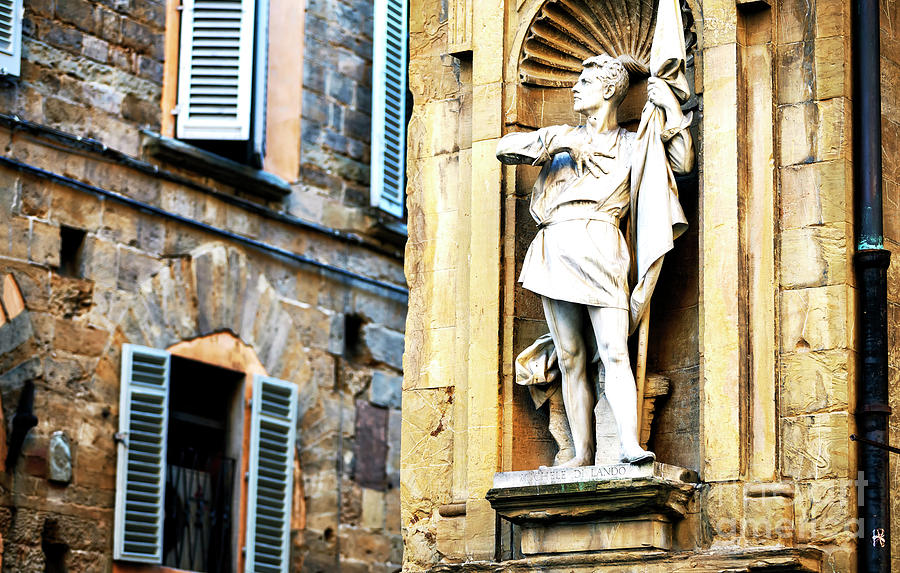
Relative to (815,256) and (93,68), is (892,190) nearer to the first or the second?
(815,256)

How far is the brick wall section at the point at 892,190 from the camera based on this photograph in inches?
432

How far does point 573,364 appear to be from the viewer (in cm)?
1150

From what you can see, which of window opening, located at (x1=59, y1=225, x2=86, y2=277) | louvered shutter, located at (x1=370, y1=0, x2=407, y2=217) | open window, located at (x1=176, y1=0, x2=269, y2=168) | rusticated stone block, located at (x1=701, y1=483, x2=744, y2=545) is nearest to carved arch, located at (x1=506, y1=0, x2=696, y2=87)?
rusticated stone block, located at (x1=701, y1=483, x2=744, y2=545)

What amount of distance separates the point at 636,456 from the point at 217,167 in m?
7.97

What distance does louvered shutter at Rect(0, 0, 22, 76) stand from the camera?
54.4 ft

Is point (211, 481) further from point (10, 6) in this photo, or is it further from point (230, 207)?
point (10, 6)

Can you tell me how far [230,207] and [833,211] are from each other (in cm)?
822

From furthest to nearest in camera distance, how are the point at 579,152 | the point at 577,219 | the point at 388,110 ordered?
the point at 388,110 → the point at 579,152 → the point at 577,219

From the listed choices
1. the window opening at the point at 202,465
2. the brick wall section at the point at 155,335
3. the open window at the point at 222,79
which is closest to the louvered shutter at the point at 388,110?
the brick wall section at the point at 155,335

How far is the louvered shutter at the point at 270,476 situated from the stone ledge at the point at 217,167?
5.28 ft

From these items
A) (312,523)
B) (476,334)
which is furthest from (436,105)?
(312,523)

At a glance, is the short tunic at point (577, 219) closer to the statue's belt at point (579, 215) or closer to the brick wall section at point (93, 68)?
the statue's belt at point (579, 215)

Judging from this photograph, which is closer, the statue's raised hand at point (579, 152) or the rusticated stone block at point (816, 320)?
the rusticated stone block at point (816, 320)

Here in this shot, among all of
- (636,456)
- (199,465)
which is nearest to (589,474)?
(636,456)
